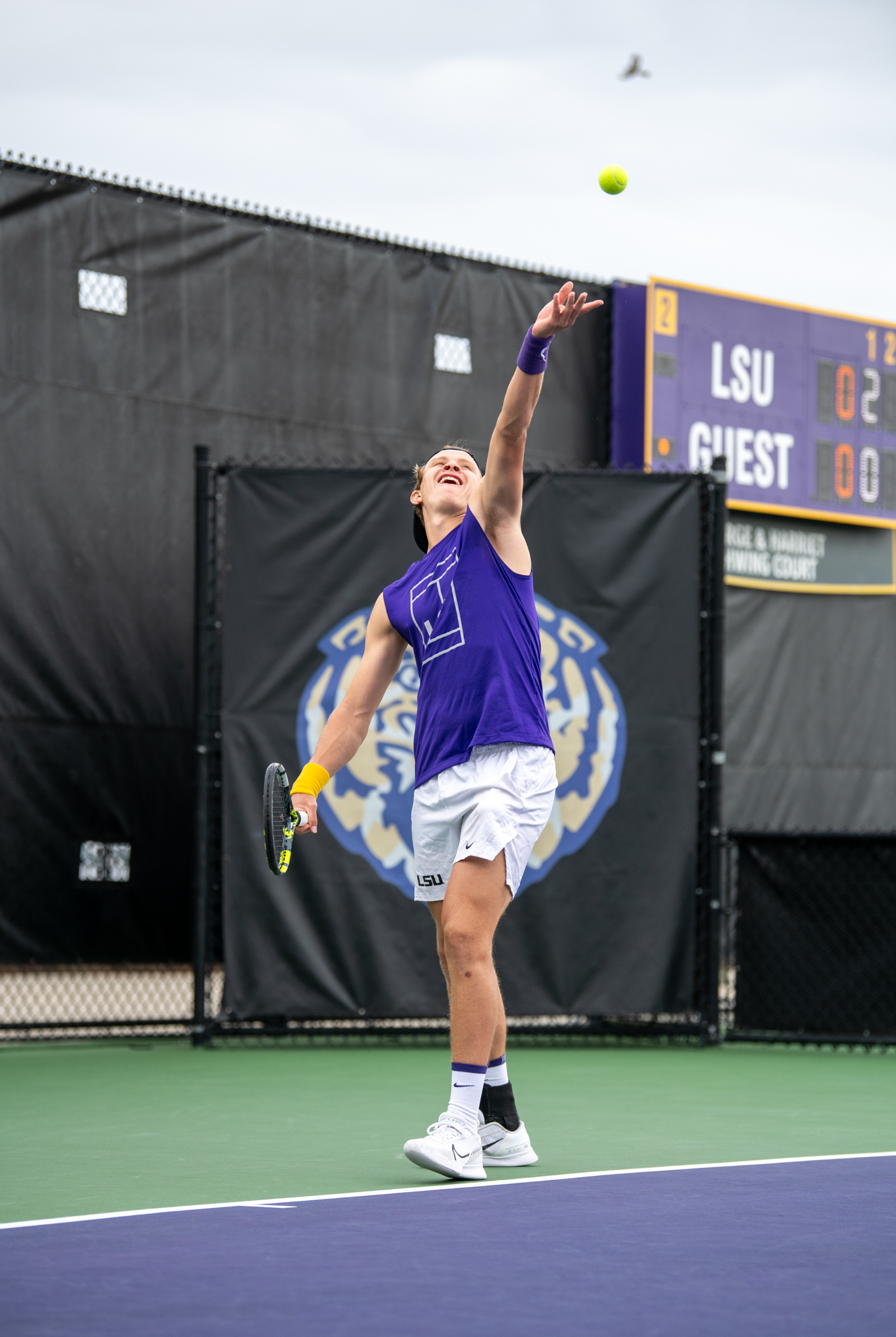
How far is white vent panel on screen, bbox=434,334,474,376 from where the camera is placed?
1014 centimetres

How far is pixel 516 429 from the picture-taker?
430 centimetres

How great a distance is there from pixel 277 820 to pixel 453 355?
20.2 ft

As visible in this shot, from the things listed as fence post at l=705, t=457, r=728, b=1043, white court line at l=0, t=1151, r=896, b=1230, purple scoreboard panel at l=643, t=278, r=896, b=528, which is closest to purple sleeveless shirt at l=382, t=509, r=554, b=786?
white court line at l=0, t=1151, r=896, b=1230

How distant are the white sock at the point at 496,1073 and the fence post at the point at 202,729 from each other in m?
3.47

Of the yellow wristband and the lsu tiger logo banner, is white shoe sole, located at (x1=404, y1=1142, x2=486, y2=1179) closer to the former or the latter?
the yellow wristband

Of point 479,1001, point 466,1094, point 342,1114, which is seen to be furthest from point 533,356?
point 342,1114

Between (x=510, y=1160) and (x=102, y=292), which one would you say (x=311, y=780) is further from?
(x=102, y=292)

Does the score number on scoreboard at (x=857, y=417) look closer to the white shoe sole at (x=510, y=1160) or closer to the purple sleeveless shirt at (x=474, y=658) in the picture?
the purple sleeveless shirt at (x=474, y=658)

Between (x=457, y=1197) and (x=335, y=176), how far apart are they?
7.96 m

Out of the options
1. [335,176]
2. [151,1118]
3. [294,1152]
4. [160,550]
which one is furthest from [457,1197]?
[335,176]

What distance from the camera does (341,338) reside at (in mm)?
9727

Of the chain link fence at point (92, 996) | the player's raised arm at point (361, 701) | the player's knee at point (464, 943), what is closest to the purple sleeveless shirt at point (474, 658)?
the player's raised arm at point (361, 701)

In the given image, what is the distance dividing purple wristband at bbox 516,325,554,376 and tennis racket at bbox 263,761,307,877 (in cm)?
114

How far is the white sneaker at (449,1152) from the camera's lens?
13.6ft
